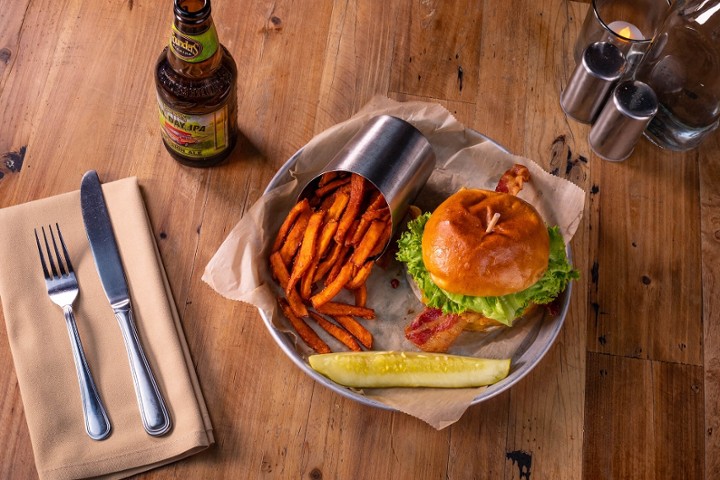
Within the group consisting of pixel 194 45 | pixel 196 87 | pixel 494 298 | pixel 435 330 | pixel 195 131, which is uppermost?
pixel 194 45

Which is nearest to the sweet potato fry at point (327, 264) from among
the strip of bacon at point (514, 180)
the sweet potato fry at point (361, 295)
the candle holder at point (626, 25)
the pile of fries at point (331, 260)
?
the pile of fries at point (331, 260)

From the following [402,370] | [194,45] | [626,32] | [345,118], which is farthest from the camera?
[626,32]

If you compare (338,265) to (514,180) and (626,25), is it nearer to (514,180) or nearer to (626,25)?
(514,180)

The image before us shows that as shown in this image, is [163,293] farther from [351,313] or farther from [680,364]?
[680,364]

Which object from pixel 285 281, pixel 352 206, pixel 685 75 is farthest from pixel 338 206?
pixel 685 75

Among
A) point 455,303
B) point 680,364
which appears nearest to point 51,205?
point 455,303

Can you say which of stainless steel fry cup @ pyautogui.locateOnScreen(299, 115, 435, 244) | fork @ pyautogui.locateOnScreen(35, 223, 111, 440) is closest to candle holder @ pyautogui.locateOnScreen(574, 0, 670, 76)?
stainless steel fry cup @ pyautogui.locateOnScreen(299, 115, 435, 244)

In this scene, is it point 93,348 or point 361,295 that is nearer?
point 93,348
